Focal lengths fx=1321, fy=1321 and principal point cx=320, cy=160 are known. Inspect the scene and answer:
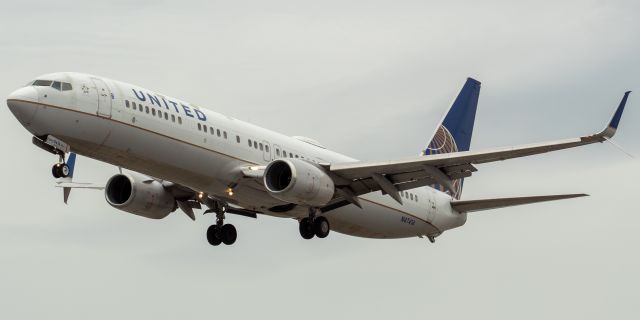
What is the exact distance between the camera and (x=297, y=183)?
4594 cm

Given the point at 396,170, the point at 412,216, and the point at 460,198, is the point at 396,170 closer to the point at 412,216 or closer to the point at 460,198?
the point at 412,216

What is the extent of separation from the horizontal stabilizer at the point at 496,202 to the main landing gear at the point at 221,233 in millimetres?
9880

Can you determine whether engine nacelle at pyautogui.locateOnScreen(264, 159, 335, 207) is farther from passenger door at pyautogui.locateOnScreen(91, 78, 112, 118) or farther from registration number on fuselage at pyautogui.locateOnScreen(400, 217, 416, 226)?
registration number on fuselage at pyautogui.locateOnScreen(400, 217, 416, 226)

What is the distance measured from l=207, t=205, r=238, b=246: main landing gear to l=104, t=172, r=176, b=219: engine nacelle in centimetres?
203

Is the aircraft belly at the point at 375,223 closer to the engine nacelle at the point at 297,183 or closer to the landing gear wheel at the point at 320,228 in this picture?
the landing gear wheel at the point at 320,228

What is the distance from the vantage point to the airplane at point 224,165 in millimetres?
43219

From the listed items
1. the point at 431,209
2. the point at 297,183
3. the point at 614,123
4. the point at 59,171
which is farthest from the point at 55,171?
the point at 431,209

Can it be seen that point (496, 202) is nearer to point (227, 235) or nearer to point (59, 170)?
point (227, 235)

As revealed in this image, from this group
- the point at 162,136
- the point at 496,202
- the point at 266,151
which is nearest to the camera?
the point at 162,136

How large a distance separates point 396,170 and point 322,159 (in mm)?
3959

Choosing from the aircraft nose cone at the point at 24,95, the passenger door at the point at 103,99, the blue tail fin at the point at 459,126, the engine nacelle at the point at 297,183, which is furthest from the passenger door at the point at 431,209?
the aircraft nose cone at the point at 24,95

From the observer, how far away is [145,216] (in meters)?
51.6

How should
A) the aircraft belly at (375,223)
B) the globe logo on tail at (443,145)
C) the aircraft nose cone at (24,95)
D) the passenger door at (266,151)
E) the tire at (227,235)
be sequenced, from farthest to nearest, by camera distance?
the globe logo on tail at (443,145) < the tire at (227,235) < the aircraft belly at (375,223) < the passenger door at (266,151) < the aircraft nose cone at (24,95)

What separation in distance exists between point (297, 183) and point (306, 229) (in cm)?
428
